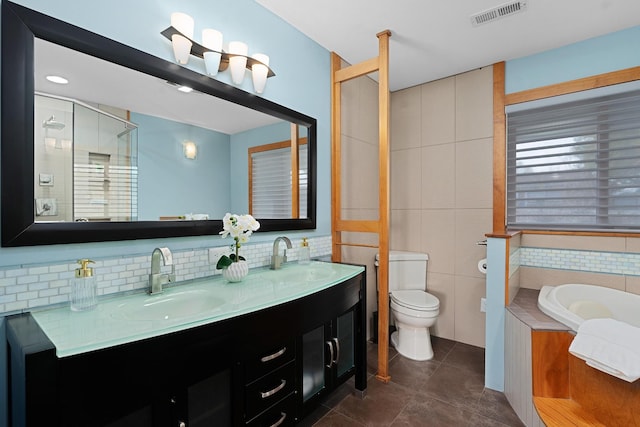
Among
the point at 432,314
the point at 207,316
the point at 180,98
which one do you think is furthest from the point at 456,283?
the point at 180,98

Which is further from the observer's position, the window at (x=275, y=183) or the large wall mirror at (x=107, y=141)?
the window at (x=275, y=183)

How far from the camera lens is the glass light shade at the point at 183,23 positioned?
1461 millimetres

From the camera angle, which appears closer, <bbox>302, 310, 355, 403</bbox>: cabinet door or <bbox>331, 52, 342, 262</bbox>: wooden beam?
<bbox>302, 310, 355, 403</bbox>: cabinet door

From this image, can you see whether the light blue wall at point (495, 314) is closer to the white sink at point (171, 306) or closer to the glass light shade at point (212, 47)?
the white sink at point (171, 306)

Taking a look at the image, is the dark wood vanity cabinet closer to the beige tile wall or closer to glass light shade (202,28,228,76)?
glass light shade (202,28,228,76)

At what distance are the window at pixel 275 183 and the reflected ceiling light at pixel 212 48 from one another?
0.51m

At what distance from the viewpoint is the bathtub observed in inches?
81.1

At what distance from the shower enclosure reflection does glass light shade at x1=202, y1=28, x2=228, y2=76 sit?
20.4 inches

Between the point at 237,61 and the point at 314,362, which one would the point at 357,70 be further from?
the point at 314,362

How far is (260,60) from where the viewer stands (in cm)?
188

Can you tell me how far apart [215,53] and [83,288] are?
129 centimetres

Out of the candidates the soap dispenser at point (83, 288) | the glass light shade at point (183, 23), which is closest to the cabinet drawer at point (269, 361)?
the soap dispenser at point (83, 288)

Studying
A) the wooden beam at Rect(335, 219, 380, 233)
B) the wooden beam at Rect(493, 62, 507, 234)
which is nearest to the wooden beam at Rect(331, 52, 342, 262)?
the wooden beam at Rect(335, 219, 380, 233)

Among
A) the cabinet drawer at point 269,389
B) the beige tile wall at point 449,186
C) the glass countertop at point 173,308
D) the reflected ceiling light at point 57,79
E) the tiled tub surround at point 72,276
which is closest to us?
the glass countertop at point 173,308
